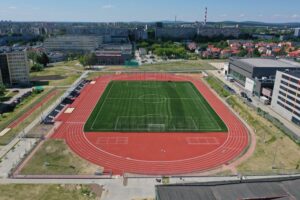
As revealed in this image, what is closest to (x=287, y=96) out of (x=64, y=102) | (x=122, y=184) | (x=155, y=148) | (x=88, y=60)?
(x=155, y=148)

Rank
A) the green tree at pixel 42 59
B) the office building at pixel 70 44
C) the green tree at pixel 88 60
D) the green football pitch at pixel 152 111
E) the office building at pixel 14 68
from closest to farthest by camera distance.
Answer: the green football pitch at pixel 152 111 < the office building at pixel 14 68 < the green tree at pixel 88 60 < the green tree at pixel 42 59 < the office building at pixel 70 44

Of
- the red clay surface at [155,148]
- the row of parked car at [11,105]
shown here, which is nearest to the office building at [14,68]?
the row of parked car at [11,105]

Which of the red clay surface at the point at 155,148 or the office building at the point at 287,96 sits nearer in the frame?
the red clay surface at the point at 155,148

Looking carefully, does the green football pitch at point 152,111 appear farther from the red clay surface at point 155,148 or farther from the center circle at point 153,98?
the red clay surface at point 155,148

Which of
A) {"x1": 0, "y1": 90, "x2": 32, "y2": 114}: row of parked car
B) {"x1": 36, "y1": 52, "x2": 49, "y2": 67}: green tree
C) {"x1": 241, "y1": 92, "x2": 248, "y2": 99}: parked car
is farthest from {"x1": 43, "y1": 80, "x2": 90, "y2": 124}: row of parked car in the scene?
{"x1": 241, "y1": 92, "x2": 248, "y2": 99}: parked car

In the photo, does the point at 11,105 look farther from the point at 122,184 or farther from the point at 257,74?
the point at 257,74

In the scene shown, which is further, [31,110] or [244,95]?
[244,95]

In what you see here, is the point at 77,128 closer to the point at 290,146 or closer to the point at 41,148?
the point at 41,148
